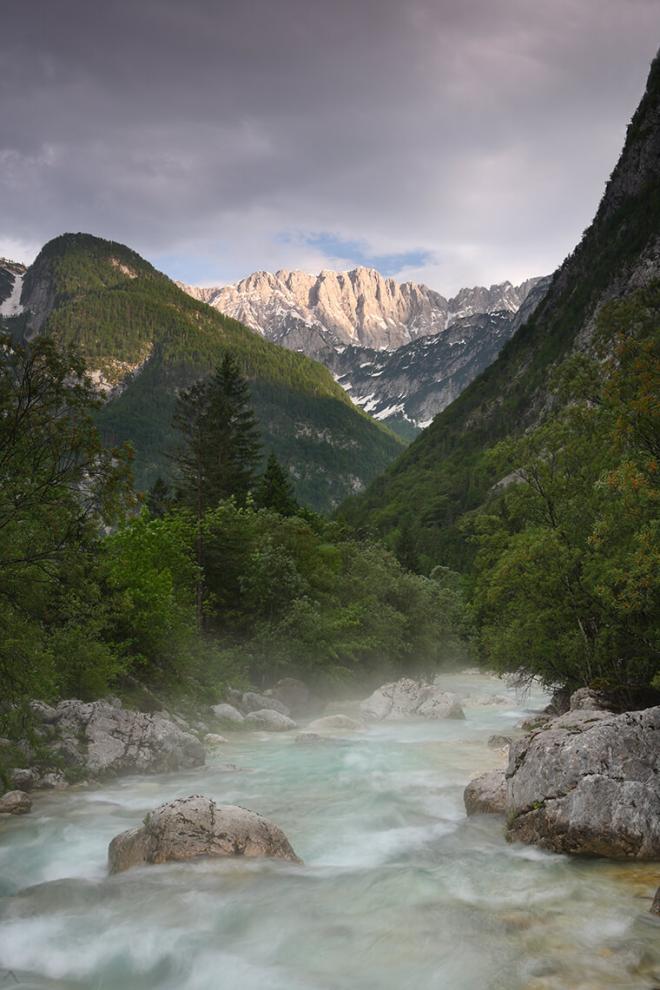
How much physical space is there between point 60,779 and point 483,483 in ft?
497

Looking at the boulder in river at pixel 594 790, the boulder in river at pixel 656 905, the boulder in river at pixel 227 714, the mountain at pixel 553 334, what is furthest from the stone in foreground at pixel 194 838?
the mountain at pixel 553 334

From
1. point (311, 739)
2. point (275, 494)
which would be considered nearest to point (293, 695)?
point (311, 739)

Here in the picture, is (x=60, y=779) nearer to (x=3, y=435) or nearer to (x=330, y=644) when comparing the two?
(x=3, y=435)

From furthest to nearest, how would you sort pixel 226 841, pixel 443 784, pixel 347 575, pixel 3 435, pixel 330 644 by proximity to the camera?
pixel 347 575 < pixel 330 644 < pixel 443 784 < pixel 226 841 < pixel 3 435

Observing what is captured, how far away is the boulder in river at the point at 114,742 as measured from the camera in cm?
1814

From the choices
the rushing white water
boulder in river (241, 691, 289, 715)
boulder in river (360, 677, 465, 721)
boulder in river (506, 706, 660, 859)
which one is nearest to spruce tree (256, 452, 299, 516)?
boulder in river (360, 677, 465, 721)

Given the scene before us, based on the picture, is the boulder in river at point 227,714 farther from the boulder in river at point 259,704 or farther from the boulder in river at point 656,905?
the boulder in river at point 656,905

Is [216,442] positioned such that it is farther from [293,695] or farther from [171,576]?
[171,576]

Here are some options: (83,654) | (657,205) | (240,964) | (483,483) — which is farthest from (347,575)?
(657,205)

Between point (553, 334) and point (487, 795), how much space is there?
590 feet

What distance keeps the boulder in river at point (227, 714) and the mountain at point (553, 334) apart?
356ft

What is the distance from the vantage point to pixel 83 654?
20781 mm

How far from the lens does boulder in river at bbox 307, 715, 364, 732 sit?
93.7 feet

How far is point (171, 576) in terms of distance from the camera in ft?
99.5
